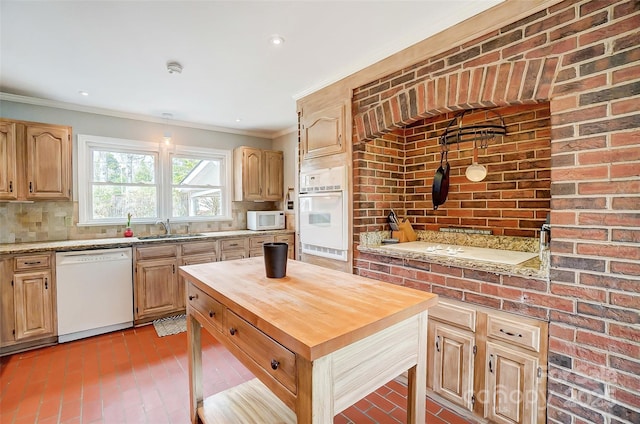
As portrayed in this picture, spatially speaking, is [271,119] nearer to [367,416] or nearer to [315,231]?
[315,231]

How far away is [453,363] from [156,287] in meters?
3.14

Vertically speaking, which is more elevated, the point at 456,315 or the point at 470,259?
the point at 470,259

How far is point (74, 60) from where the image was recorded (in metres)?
2.38

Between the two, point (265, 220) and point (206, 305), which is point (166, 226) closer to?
point (265, 220)

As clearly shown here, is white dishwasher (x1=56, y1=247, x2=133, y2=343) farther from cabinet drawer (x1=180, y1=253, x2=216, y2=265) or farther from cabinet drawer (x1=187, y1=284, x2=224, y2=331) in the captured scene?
cabinet drawer (x1=187, y1=284, x2=224, y2=331)

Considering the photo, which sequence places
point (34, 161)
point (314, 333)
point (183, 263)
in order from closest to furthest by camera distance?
point (314, 333) < point (34, 161) < point (183, 263)

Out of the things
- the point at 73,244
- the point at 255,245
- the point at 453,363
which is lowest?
the point at 453,363

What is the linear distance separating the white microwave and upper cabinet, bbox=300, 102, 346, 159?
1.68m

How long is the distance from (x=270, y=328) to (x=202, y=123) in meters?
4.05

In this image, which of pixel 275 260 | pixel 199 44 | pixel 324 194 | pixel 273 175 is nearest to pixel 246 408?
pixel 275 260

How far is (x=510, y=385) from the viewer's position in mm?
1582

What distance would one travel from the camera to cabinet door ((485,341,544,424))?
151 cm

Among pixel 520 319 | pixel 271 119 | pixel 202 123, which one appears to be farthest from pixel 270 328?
pixel 202 123

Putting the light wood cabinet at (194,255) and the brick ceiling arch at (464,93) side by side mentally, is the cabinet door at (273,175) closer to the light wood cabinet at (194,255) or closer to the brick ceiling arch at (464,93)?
the light wood cabinet at (194,255)
